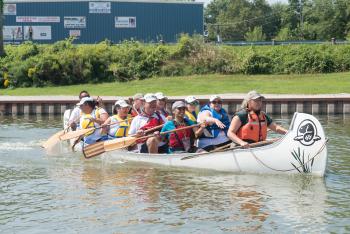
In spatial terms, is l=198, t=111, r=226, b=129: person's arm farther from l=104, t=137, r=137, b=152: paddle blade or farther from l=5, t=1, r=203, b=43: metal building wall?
l=5, t=1, r=203, b=43: metal building wall

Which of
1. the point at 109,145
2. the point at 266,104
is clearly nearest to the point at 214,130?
the point at 109,145

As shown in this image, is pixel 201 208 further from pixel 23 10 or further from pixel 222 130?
pixel 23 10

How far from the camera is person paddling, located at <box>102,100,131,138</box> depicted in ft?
52.0

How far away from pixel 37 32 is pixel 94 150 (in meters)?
39.1

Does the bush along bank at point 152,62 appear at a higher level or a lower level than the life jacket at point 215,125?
higher

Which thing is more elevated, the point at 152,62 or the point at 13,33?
the point at 13,33

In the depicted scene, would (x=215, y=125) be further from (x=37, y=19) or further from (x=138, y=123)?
(x=37, y=19)

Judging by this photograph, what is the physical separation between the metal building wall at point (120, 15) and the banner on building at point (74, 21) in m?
0.23

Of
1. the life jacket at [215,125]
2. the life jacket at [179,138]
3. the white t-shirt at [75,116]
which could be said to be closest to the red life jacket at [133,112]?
the white t-shirt at [75,116]

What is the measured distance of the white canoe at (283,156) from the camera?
12883 mm

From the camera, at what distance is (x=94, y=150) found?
15.4 m

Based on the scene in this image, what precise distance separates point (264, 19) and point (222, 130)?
77522 millimetres

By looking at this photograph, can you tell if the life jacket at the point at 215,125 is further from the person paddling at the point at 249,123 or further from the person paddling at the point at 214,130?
the person paddling at the point at 249,123

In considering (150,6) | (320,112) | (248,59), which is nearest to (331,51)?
(248,59)
